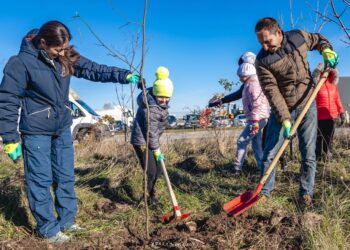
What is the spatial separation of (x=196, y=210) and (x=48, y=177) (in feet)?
4.51

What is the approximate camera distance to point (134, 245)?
2689 millimetres

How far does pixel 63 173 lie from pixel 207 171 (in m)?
2.44

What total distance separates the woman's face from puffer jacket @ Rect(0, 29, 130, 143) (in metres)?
0.06

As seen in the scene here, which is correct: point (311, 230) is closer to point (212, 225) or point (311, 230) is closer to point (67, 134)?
point (212, 225)

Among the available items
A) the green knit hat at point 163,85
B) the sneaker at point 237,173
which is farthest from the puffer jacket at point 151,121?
the sneaker at point 237,173

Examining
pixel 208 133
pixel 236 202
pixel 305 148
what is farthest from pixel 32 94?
pixel 208 133

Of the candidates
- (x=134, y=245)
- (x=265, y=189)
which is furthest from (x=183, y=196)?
(x=134, y=245)

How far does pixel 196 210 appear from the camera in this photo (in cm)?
348

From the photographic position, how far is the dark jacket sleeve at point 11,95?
2631 millimetres

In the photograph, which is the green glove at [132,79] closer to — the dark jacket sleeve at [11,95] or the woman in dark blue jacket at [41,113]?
the woman in dark blue jacket at [41,113]

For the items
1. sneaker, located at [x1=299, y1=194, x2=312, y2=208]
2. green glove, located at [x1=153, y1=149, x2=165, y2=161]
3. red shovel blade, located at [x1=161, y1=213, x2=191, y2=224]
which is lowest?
red shovel blade, located at [x1=161, y1=213, x2=191, y2=224]

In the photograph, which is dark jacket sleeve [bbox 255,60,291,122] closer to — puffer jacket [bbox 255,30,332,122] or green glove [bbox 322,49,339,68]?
puffer jacket [bbox 255,30,332,122]

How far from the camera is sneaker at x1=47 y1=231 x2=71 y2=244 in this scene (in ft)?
9.18

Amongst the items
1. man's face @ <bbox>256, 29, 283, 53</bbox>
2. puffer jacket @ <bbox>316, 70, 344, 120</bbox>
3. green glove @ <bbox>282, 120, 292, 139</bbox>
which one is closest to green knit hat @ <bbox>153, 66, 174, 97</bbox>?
man's face @ <bbox>256, 29, 283, 53</bbox>
